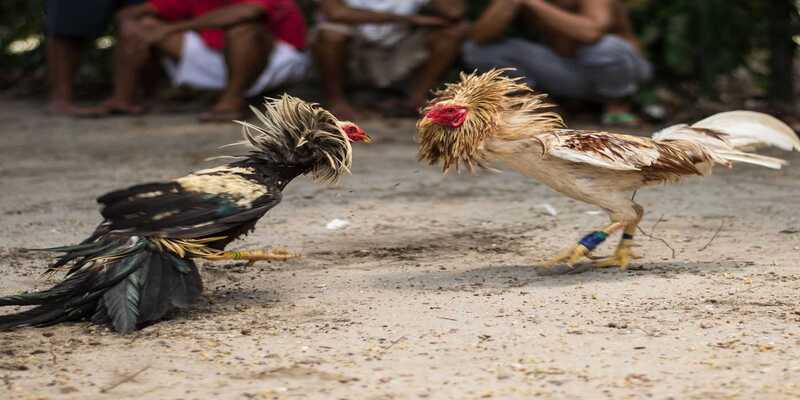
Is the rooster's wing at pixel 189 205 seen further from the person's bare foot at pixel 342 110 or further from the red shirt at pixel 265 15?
the red shirt at pixel 265 15

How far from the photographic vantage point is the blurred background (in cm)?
911

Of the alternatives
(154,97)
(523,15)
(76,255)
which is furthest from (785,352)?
(154,97)

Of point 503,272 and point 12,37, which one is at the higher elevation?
point 12,37

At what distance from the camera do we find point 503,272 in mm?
5188

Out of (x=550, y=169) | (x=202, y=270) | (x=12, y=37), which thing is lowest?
(x=202, y=270)

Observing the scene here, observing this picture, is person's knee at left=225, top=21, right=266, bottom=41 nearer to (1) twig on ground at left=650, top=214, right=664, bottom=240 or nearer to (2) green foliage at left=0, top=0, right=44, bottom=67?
(2) green foliage at left=0, top=0, right=44, bottom=67

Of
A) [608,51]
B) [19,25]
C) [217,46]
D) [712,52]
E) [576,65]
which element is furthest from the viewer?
[19,25]

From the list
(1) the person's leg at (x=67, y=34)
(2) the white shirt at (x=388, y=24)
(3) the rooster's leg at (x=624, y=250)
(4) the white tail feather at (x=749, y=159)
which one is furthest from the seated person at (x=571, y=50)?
(3) the rooster's leg at (x=624, y=250)

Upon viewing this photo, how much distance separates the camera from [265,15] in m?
9.62

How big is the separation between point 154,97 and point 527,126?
6924 millimetres

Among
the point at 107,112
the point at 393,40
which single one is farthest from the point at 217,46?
the point at 393,40

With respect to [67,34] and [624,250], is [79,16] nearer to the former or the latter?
[67,34]

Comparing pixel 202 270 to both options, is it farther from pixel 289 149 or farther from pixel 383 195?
pixel 383 195

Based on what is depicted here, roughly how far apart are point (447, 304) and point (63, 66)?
6.57 metres
